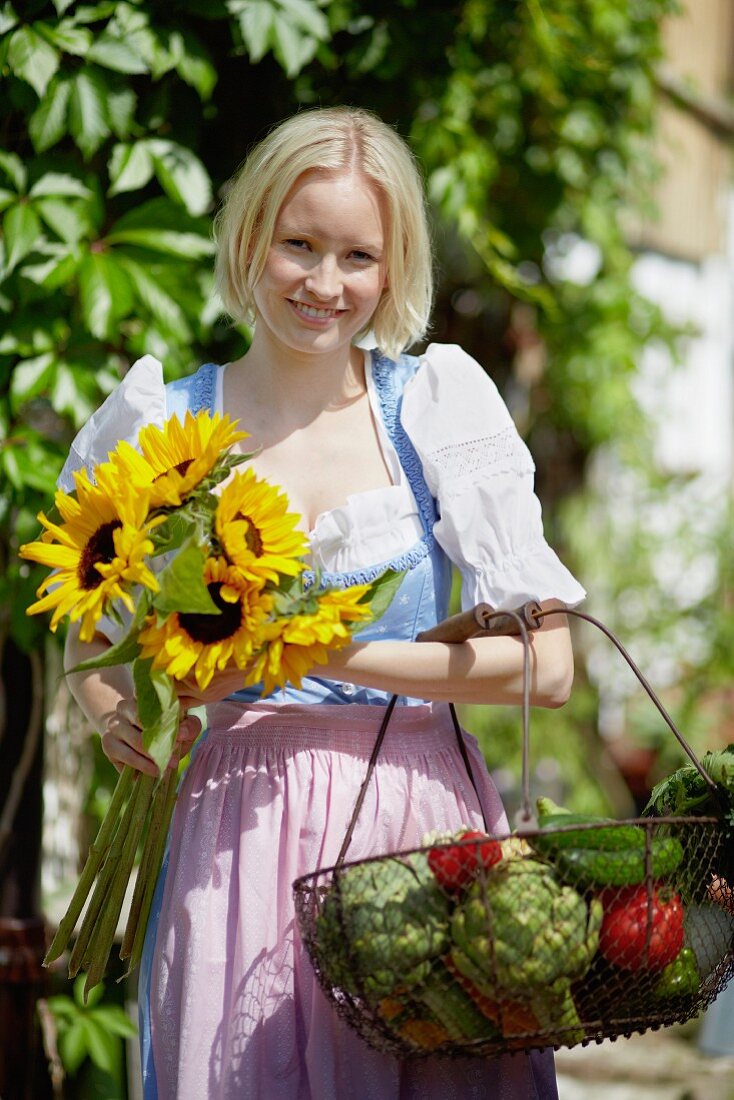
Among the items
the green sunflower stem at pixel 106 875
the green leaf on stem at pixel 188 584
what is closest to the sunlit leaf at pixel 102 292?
the green sunflower stem at pixel 106 875

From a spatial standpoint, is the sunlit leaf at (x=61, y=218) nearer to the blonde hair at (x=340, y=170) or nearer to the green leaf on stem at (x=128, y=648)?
the blonde hair at (x=340, y=170)

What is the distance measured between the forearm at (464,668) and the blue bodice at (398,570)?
0.40ft

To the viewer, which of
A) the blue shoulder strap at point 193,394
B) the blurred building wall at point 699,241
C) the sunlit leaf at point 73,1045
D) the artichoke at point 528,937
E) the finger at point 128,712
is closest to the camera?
the artichoke at point 528,937

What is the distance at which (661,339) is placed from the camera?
464 centimetres

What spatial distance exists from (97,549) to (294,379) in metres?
0.47

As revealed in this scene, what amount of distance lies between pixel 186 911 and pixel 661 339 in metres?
3.50

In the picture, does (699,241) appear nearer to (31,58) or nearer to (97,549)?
(31,58)

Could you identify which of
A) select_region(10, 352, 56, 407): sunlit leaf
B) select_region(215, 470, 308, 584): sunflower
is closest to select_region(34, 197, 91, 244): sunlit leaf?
select_region(10, 352, 56, 407): sunlit leaf

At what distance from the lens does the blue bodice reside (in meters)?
1.69

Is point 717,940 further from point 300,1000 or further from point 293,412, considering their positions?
point 293,412

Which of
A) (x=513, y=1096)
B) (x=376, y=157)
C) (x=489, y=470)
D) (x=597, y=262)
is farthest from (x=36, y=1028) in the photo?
(x=597, y=262)

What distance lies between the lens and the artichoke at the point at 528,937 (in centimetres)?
120

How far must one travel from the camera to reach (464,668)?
1566 mm

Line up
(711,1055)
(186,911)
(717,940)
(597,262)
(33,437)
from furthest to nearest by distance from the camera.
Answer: (597,262), (711,1055), (33,437), (186,911), (717,940)
